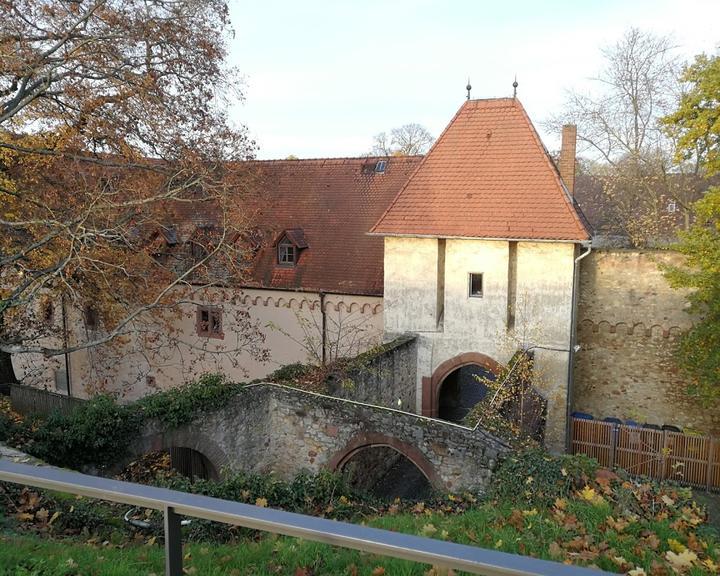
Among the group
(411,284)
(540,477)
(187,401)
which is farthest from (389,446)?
(411,284)

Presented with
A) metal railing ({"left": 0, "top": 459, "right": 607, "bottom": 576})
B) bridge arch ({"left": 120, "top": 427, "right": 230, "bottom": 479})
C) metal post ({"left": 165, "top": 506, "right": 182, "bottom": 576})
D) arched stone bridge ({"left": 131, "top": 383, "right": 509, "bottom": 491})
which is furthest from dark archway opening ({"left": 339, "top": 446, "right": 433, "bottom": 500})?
metal railing ({"left": 0, "top": 459, "right": 607, "bottom": 576})

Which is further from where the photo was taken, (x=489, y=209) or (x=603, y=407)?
(x=603, y=407)

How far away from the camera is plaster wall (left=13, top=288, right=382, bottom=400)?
17.9m

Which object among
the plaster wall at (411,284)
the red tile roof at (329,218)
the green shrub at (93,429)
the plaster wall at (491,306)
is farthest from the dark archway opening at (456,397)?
the green shrub at (93,429)

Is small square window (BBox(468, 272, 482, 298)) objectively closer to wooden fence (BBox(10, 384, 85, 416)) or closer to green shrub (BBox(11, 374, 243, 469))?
green shrub (BBox(11, 374, 243, 469))

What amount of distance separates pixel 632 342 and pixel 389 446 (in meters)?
9.30

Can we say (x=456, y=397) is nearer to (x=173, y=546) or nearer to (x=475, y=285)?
(x=475, y=285)

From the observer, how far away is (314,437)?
1209 cm

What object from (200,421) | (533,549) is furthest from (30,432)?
(533,549)

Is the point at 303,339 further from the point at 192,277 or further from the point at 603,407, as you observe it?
the point at 603,407

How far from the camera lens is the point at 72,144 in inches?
497

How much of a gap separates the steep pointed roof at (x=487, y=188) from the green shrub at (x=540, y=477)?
281 inches

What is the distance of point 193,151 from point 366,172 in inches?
302

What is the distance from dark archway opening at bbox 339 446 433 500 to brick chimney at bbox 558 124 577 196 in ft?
28.8
